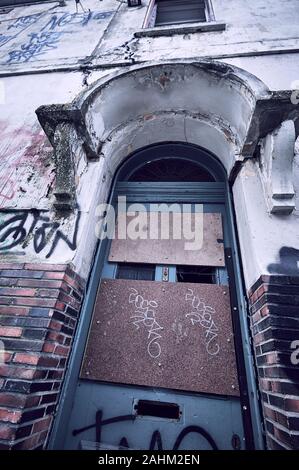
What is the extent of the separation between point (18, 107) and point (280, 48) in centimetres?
356

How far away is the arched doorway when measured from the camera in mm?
2021

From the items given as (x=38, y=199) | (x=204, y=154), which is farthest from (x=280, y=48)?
(x=38, y=199)

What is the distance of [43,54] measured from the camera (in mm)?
4262

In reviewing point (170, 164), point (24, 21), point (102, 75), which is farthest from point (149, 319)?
point (24, 21)

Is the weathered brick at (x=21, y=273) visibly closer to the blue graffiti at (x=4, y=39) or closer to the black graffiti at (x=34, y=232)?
the black graffiti at (x=34, y=232)

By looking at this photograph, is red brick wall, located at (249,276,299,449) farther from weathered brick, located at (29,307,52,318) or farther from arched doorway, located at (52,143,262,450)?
weathered brick, located at (29,307,52,318)

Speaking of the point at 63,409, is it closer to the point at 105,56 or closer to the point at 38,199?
the point at 38,199

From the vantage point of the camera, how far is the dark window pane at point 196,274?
2658 millimetres

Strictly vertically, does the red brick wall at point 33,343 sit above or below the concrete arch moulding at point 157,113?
below

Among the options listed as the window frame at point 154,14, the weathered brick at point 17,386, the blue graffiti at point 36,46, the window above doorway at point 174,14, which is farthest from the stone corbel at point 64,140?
the window frame at point 154,14

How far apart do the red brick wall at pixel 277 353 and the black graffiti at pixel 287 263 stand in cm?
6

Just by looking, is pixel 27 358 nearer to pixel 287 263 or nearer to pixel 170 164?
pixel 287 263

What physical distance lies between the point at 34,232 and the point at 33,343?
3.22 feet

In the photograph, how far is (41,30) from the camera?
487 centimetres
